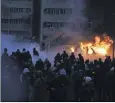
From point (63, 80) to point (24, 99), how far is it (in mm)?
1722

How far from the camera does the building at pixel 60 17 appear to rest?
59.5m

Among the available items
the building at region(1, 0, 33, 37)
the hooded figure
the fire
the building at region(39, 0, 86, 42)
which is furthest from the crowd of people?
the building at region(1, 0, 33, 37)

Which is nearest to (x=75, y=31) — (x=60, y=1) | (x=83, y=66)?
(x=60, y=1)

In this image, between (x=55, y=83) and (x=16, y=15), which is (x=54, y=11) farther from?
(x=55, y=83)

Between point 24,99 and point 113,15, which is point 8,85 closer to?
point 24,99

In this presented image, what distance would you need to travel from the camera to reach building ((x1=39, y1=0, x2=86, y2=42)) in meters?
59.5

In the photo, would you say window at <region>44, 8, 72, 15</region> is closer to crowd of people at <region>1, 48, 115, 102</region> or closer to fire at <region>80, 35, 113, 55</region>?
fire at <region>80, 35, 113, 55</region>

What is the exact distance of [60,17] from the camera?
6756 centimetres

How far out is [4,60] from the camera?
17875 mm

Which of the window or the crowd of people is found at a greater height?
the window

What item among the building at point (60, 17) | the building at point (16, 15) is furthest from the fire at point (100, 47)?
the building at point (16, 15)

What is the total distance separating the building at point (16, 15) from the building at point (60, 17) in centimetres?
221

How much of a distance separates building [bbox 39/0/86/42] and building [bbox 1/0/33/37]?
7.24ft

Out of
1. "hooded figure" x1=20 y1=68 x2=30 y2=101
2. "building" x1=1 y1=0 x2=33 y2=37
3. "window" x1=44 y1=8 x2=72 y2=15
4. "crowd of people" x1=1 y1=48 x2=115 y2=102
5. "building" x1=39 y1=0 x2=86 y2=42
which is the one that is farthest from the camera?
"building" x1=1 y1=0 x2=33 y2=37
